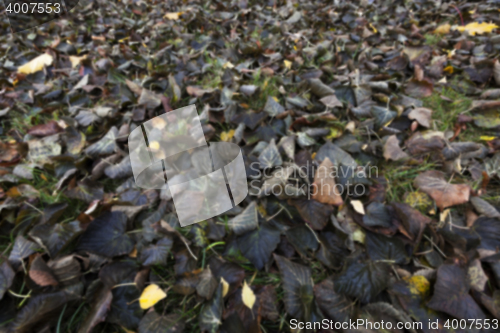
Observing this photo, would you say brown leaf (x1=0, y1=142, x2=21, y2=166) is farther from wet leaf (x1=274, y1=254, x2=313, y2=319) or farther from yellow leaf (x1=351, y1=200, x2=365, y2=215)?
yellow leaf (x1=351, y1=200, x2=365, y2=215)

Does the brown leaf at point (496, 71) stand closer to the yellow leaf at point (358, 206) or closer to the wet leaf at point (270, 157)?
the yellow leaf at point (358, 206)

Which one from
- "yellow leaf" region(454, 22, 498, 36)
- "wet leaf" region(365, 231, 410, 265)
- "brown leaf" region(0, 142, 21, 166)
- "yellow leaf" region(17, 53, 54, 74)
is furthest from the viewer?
"yellow leaf" region(454, 22, 498, 36)

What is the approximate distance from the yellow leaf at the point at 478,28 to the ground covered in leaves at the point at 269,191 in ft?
0.04

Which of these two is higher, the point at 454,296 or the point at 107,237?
the point at 107,237

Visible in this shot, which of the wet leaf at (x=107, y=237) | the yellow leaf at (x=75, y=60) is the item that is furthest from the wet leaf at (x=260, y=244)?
the yellow leaf at (x=75, y=60)

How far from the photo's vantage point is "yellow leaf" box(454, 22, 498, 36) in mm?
1766

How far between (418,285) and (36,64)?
7.38 ft

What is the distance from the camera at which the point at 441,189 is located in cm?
Result: 93

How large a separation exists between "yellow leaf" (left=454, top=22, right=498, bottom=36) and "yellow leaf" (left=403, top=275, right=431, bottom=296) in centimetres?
189

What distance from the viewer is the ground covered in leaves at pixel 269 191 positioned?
728mm

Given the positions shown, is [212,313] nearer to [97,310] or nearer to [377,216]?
[97,310]

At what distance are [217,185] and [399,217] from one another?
0.61 meters

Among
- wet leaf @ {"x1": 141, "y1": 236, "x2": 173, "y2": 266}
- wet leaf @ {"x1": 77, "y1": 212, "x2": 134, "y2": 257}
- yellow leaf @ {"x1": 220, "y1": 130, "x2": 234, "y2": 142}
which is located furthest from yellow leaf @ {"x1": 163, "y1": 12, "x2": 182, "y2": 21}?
wet leaf @ {"x1": 141, "y1": 236, "x2": 173, "y2": 266}

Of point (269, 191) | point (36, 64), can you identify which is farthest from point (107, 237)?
point (36, 64)
